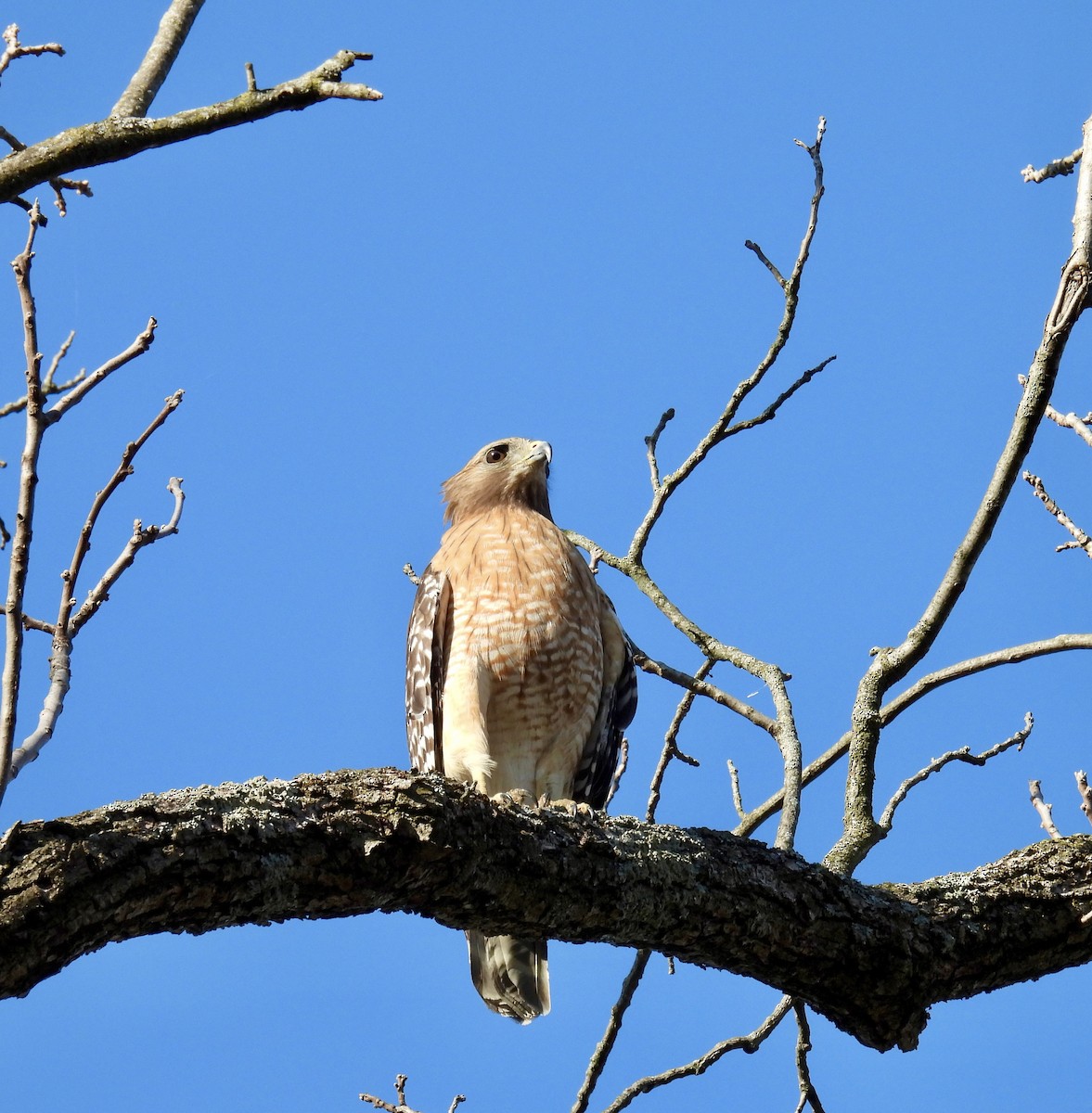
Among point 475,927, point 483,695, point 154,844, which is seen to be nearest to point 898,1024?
point 475,927

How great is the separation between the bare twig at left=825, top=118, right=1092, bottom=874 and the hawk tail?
1835 mm

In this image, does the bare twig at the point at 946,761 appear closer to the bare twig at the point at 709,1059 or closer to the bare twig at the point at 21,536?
the bare twig at the point at 709,1059

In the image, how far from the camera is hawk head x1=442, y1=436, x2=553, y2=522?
752cm

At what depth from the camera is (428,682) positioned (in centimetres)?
639

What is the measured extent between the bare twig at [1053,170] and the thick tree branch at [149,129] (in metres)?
2.56

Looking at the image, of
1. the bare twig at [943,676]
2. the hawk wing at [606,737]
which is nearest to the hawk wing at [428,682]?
the hawk wing at [606,737]

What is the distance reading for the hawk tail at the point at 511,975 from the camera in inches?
229

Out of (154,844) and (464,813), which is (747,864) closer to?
(464,813)

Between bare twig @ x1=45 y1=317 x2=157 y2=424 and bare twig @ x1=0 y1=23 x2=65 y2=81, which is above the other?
bare twig @ x1=0 y1=23 x2=65 y2=81

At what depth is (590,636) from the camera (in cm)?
653

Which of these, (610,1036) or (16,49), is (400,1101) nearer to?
(610,1036)

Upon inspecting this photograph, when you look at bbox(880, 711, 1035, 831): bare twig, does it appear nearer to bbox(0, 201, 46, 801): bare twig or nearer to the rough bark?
the rough bark

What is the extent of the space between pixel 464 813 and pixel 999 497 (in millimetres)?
2080

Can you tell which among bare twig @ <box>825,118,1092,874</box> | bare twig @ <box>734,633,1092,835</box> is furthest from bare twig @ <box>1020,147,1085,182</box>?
bare twig @ <box>734,633,1092,835</box>
